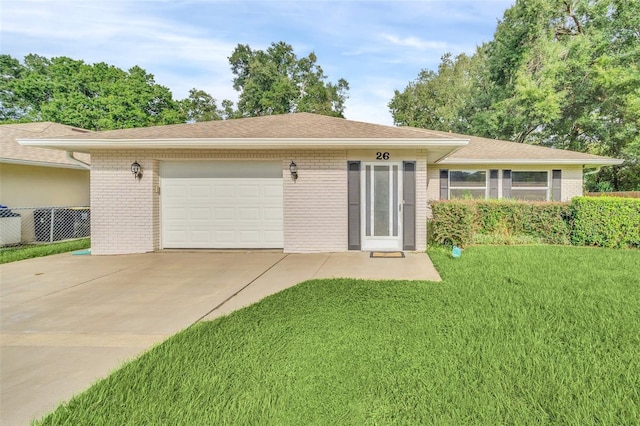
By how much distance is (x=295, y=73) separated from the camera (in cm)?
3262

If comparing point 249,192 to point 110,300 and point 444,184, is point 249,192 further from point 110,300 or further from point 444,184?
point 444,184

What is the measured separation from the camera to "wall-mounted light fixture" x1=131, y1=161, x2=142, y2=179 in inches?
329

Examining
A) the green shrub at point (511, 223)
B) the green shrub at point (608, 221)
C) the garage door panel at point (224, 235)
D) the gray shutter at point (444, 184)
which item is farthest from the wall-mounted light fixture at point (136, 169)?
the green shrub at point (608, 221)

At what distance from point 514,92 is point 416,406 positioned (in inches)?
802

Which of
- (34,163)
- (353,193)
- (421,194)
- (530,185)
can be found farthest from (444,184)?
(34,163)

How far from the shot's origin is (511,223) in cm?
880

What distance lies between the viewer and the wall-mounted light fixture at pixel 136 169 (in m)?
8.37

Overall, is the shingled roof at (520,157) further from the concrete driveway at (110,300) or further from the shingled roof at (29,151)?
the shingled roof at (29,151)

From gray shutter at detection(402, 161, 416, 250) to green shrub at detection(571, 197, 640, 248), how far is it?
4250mm

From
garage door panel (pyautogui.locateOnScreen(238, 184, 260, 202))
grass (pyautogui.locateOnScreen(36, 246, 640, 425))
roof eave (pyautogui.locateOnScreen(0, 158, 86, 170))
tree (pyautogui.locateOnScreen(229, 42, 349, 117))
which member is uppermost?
tree (pyautogui.locateOnScreen(229, 42, 349, 117))

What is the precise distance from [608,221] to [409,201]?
4.96m

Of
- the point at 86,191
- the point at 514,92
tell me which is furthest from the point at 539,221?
the point at 86,191

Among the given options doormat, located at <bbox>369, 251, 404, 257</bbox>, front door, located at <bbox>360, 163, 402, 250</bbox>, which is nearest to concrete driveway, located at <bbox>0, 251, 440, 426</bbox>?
doormat, located at <bbox>369, 251, 404, 257</bbox>

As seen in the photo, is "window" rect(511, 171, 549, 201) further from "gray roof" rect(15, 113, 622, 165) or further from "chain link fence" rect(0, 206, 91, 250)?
"chain link fence" rect(0, 206, 91, 250)
